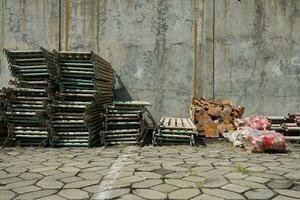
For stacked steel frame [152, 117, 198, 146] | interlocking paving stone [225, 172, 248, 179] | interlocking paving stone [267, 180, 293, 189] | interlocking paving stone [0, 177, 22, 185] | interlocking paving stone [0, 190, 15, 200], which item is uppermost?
stacked steel frame [152, 117, 198, 146]

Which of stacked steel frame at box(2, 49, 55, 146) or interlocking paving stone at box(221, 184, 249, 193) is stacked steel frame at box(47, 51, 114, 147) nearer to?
stacked steel frame at box(2, 49, 55, 146)

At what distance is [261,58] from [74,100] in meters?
5.62

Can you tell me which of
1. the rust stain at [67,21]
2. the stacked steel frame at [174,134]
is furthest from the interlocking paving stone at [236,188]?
the rust stain at [67,21]

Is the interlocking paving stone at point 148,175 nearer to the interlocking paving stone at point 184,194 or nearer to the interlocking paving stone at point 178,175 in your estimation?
the interlocking paving stone at point 178,175

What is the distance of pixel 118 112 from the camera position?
9.02m

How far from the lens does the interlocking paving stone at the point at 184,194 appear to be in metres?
4.46

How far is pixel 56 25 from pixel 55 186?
24.2 ft

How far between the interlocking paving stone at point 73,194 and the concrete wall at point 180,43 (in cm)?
649

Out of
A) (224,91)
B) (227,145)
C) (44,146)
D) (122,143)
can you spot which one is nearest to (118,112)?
(122,143)

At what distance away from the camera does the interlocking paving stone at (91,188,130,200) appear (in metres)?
4.47

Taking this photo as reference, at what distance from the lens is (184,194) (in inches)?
180

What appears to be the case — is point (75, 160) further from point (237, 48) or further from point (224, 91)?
point (237, 48)

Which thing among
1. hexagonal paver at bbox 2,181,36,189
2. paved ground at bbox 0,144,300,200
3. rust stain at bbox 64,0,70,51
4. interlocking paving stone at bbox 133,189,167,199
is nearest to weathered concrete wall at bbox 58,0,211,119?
rust stain at bbox 64,0,70,51

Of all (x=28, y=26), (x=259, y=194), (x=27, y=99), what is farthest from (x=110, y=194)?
(x=28, y=26)
